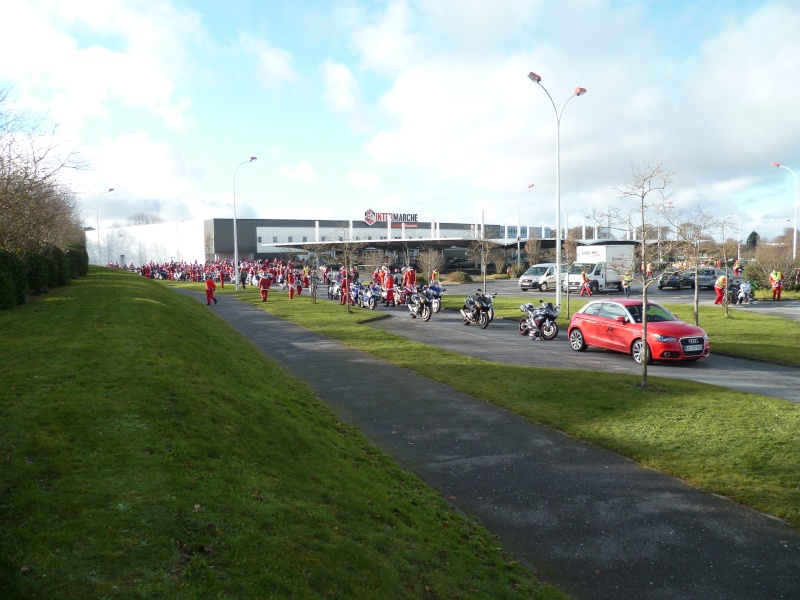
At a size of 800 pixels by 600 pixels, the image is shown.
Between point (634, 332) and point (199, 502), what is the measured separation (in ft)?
42.0

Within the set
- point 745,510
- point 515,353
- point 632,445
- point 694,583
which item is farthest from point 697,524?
point 515,353

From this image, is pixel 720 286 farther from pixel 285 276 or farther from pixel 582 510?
pixel 285 276

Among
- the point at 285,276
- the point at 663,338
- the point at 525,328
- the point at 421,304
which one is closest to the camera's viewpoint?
the point at 663,338

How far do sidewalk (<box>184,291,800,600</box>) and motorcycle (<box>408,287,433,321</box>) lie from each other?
12829 mm

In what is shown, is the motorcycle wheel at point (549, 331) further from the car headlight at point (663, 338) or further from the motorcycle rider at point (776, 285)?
the motorcycle rider at point (776, 285)

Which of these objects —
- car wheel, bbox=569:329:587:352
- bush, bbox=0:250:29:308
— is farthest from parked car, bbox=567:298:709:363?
bush, bbox=0:250:29:308

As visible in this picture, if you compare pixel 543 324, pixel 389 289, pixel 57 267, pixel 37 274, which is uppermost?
pixel 57 267

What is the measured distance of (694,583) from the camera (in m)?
4.80

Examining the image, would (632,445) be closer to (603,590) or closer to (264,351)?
(603,590)

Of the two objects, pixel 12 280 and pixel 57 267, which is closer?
pixel 12 280

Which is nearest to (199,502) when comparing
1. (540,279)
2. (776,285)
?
(776,285)

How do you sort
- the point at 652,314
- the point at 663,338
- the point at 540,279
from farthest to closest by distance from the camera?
the point at 540,279, the point at 652,314, the point at 663,338

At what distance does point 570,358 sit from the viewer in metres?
15.3

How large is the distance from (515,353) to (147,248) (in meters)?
89.9
